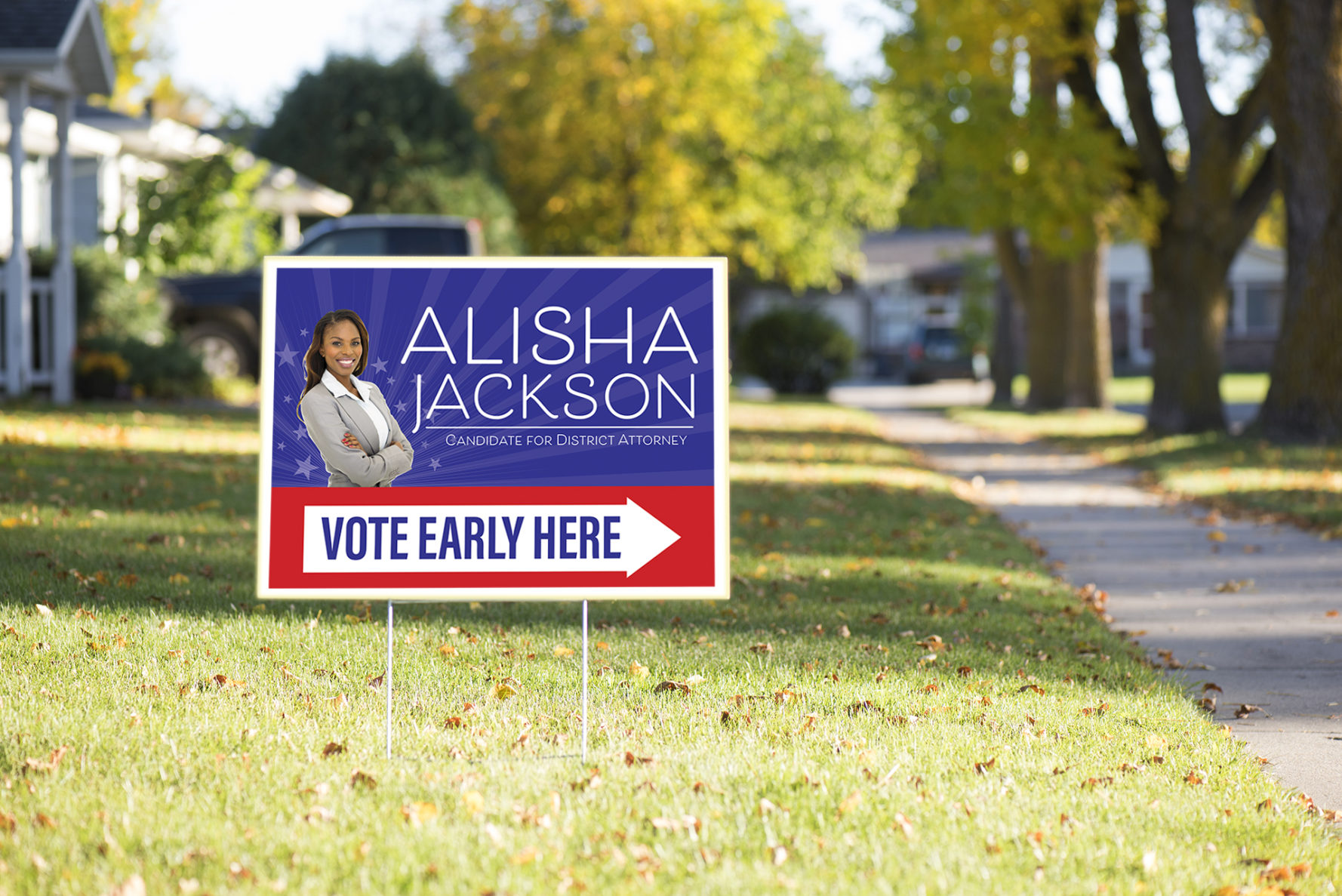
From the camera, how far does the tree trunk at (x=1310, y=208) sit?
1504 centimetres

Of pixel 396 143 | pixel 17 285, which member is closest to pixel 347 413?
pixel 17 285

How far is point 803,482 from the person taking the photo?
1316 centimetres

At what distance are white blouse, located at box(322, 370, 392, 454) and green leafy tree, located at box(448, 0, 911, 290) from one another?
2281 cm

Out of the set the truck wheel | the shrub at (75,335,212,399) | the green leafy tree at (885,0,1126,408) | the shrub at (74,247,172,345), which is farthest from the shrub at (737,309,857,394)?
the shrub at (74,247,172,345)

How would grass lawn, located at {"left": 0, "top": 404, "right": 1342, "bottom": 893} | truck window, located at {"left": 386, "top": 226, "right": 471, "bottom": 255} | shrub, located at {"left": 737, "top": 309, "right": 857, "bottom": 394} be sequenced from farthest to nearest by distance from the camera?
shrub, located at {"left": 737, "top": 309, "right": 857, "bottom": 394} → truck window, located at {"left": 386, "top": 226, "right": 471, "bottom": 255} → grass lawn, located at {"left": 0, "top": 404, "right": 1342, "bottom": 893}

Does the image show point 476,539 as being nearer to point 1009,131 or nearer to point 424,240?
point 424,240

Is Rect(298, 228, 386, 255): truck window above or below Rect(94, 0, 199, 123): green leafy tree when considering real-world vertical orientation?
below

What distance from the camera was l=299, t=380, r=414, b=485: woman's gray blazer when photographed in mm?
4500

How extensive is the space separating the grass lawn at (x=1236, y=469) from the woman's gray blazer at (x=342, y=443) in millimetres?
8256

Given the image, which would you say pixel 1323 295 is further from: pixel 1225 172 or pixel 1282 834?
pixel 1282 834

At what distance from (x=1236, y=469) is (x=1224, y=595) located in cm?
673

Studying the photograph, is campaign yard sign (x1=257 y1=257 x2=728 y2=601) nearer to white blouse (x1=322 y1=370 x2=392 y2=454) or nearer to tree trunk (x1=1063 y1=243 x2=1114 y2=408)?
white blouse (x1=322 y1=370 x2=392 y2=454)

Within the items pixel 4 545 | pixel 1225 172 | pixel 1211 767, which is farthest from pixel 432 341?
pixel 1225 172

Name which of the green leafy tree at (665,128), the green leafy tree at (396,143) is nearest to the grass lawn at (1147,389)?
the green leafy tree at (665,128)
